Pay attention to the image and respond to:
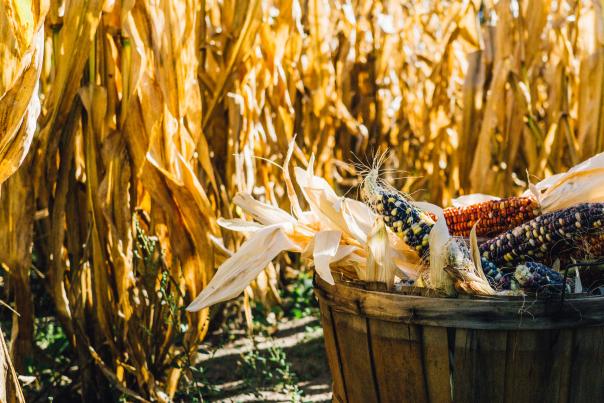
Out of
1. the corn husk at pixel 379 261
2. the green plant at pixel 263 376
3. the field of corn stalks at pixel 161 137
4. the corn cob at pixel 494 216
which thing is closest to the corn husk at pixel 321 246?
the corn husk at pixel 379 261

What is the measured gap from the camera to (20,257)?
6.37ft

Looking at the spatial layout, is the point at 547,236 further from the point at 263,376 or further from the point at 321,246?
the point at 263,376

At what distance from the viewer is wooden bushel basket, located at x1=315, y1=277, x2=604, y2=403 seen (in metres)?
1.34

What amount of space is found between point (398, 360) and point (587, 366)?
369 mm

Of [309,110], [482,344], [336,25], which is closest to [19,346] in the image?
[482,344]

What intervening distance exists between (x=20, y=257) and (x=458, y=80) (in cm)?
319

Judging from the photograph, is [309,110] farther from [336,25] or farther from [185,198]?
[185,198]

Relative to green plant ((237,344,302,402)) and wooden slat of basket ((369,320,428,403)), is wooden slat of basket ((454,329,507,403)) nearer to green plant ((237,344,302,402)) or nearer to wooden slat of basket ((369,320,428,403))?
wooden slat of basket ((369,320,428,403))

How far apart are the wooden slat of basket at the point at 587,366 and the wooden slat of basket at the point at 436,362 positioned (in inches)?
9.6

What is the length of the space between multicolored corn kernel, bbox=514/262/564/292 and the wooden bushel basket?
0.03 metres

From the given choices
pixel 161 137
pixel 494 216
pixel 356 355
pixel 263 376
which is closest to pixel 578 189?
pixel 494 216

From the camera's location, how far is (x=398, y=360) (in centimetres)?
145

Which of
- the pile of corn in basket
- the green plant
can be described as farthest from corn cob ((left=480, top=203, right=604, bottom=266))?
the green plant

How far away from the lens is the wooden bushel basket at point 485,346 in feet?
4.40
